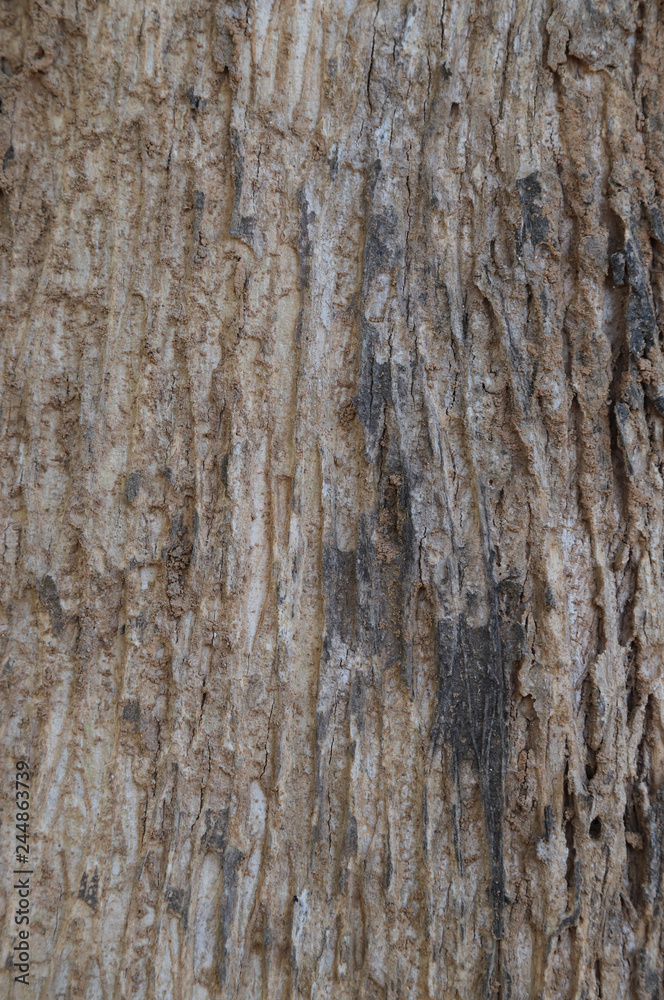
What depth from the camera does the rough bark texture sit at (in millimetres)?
1315

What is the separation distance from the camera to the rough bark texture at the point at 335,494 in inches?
51.8

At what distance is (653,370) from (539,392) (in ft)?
0.96

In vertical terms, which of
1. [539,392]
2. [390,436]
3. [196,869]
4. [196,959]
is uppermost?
[539,392]

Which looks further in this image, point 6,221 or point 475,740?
point 6,221

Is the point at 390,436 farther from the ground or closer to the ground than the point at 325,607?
farther from the ground

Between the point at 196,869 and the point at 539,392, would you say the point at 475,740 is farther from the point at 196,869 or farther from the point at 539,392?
the point at 539,392

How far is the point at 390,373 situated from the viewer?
1.41 m

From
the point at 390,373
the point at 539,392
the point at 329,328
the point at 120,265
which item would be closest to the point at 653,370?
the point at 539,392

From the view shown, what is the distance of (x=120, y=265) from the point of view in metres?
1.46

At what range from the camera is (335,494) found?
1.41 metres

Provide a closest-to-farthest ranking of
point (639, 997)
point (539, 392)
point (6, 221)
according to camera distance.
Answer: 1. point (639, 997)
2. point (539, 392)
3. point (6, 221)

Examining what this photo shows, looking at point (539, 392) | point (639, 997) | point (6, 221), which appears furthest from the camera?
point (6, 221)

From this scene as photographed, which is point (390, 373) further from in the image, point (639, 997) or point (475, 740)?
point (639, 997)

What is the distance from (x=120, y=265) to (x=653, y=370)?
1376 mm
